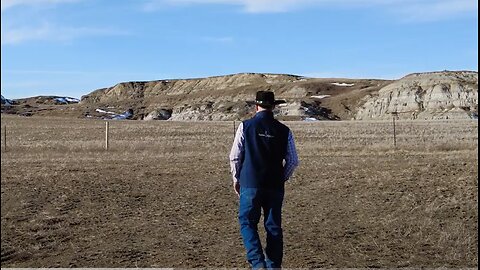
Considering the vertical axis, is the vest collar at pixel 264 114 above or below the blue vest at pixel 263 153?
above

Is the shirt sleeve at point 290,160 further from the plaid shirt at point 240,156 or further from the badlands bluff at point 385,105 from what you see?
the badlands bluff at point 385,105

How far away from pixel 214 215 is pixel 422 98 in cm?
9737

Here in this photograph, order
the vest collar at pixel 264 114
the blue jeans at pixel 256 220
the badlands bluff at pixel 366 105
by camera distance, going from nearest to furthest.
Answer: the blue jeans at pixel 256 220, the vest collar at pixel 264 114, the badlands bluff at pixel 366 105

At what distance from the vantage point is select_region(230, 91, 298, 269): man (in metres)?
6.39

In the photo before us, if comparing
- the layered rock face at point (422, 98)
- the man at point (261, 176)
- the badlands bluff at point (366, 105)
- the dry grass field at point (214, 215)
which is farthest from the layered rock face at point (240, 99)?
the man at point (261, 176)

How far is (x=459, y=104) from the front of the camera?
99125 millimetres

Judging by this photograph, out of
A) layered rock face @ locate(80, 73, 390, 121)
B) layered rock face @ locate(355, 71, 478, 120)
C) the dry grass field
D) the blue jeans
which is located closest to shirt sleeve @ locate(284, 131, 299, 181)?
the blue jeans

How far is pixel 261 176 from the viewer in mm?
6395

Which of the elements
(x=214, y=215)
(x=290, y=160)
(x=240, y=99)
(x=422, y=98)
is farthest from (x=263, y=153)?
(x=240, y=99)

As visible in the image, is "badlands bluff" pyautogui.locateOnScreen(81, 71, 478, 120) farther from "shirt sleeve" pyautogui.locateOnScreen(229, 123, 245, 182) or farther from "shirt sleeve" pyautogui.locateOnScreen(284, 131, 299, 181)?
"shirt sleeve" pyautogui.locateOnScreen(229, 123, 245, 182)

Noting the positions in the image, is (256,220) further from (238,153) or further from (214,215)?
(214,215)

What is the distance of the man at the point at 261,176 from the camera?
21.0 feet

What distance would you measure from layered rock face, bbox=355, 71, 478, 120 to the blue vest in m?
86.1

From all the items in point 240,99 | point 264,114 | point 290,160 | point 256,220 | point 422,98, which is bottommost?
point 256,220
